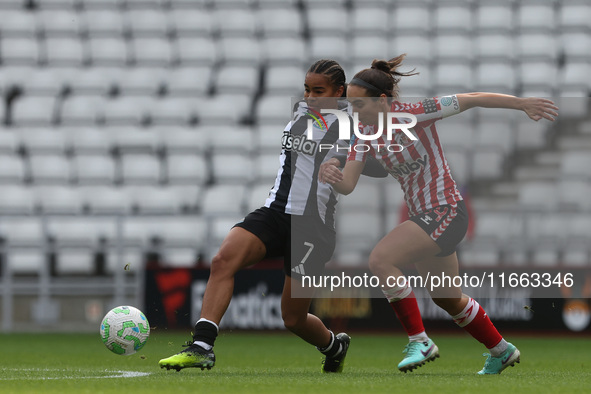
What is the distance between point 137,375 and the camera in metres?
5.44

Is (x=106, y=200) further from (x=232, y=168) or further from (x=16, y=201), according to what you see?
(x=232, y=168)

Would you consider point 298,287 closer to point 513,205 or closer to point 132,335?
point 132,335

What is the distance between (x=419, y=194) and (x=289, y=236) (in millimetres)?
749

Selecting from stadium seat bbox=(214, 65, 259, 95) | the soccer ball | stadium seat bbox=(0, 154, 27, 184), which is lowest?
the soccer ball

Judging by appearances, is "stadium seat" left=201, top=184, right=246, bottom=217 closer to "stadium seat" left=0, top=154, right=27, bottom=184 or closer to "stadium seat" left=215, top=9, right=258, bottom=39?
"stadium seat" left=0, top=154, right=27, bottom=184

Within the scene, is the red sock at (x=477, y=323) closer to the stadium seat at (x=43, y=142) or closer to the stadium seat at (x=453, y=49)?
the stadium seat at (x=43, y=142)

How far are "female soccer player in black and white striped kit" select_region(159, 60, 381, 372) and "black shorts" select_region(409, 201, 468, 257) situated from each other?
57 cm

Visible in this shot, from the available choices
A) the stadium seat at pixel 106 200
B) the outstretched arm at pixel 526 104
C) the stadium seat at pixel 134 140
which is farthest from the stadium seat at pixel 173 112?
the outstretched arm at pixel 526 104

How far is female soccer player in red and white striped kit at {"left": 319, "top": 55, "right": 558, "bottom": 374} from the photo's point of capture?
5.25m

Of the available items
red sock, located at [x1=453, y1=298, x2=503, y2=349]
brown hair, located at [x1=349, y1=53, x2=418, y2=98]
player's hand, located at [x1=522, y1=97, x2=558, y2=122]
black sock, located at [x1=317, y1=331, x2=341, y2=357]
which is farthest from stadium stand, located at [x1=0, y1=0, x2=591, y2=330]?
player's hand, located at [x1=522, y1=97, x2=558, y2=122]

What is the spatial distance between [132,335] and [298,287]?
3.59ft

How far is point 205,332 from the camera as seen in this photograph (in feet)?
16.8

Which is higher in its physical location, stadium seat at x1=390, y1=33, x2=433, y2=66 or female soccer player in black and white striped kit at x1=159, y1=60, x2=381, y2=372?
stadium seat at x1=390, y1=33, x2=433, y2=66

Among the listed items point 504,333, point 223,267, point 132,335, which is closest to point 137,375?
point 132,335
